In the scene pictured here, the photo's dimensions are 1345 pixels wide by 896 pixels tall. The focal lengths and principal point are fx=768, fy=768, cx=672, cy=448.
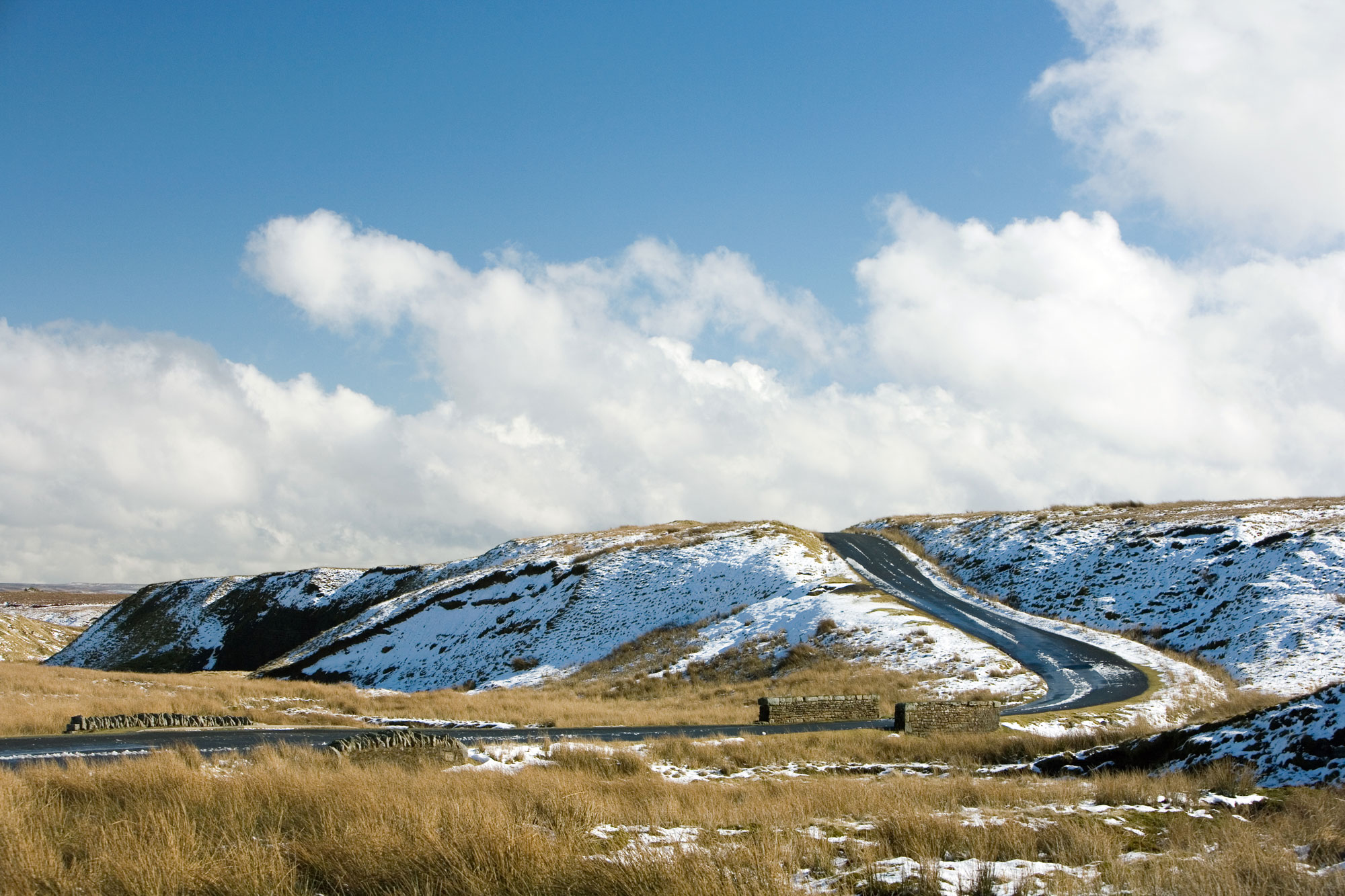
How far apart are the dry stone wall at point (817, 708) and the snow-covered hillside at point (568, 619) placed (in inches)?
193

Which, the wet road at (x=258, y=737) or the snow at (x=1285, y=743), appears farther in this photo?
the wet road at (x=258, y=737)

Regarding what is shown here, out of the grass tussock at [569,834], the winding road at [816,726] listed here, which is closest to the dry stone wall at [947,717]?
the winding road at [816,726]

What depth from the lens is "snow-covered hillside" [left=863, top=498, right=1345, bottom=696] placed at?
1344 inches

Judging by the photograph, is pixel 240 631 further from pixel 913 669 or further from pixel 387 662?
pixel 913 669

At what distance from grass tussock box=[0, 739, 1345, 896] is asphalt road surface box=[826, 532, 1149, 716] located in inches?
617

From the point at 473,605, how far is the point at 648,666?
20637 millimetres

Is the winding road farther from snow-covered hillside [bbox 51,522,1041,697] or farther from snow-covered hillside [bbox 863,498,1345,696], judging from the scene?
snow-covered hillside [bbox 863,498,1345,696]

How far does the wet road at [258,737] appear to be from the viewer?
13.9 meters

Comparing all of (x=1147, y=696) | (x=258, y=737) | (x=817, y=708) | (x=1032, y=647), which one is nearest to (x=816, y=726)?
(x=817, y=708)

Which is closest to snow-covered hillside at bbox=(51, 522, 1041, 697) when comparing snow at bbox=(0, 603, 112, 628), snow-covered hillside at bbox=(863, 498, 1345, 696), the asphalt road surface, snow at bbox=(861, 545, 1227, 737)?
the asphalt road surface

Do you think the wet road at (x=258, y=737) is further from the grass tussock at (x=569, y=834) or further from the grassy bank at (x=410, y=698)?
the grass tussock at (x=569, y=834)

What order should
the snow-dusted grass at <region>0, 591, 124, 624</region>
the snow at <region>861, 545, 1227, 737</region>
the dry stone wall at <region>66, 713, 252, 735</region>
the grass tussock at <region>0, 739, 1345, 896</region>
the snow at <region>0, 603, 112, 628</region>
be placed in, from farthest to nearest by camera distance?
the snow-dusted grass at <region>0, 591, 124, 624</region>
the snow at <region>0, 603, 112, 628</region>
the snow at <region>861, 545, 1227, 737</region>
the dry stone wall at <region>66, 713, 252, 735</region>
the grass tussock at <region>0, 739, 1345, 896</region>

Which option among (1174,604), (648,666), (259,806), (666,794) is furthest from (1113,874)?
→ (1174,604)

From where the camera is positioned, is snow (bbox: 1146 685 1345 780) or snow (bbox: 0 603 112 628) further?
snow (bbox: 0 603 112 628)
